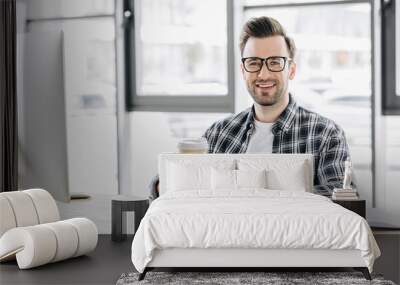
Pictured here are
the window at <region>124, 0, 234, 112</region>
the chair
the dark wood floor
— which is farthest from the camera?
the window at <region>124, 0, 234, 112</region>

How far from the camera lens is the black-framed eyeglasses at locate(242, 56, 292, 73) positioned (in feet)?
22.1

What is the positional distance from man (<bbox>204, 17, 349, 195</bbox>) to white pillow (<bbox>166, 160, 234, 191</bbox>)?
81 centimetres

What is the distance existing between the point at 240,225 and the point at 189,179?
1.38 metres

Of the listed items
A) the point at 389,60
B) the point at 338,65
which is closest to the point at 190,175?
the point at 338,65

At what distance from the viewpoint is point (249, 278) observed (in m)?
4.67

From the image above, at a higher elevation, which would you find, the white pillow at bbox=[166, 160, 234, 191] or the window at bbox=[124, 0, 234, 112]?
the window at bbox=[124, 0, 234, 112]

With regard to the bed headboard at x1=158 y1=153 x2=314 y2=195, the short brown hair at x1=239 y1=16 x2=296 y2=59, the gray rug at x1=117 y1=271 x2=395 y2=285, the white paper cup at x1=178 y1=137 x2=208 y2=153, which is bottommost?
the gray rug at x1=117 y1=271 x2=395 y2=285

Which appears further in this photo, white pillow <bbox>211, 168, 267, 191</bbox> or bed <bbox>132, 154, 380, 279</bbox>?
white pillow <bbox>211, 168, 267, 191</bbox>

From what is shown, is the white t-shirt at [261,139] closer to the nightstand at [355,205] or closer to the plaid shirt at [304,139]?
the plaid shirt at [304,139]

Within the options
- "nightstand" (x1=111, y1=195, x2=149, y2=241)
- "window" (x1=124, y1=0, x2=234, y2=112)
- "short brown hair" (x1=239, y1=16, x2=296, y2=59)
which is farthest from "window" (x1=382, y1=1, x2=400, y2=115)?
"nightstand" (x1=111, y1=195, x2=149, y2=241)

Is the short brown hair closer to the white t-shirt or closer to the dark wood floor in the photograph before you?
Answer: the white t-shirt

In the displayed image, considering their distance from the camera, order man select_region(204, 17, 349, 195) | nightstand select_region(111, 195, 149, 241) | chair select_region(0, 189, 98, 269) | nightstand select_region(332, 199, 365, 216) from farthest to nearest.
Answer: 1. man select_region(204, 17, 349, 195)
2. nightstand select_region(111, 195, 149, 241)
3. nightstand select_region(332, 199, 365, 216)
4. chair select_region(0, 189, 98, 269)

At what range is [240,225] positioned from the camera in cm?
455

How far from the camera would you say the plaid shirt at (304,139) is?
6.52m
